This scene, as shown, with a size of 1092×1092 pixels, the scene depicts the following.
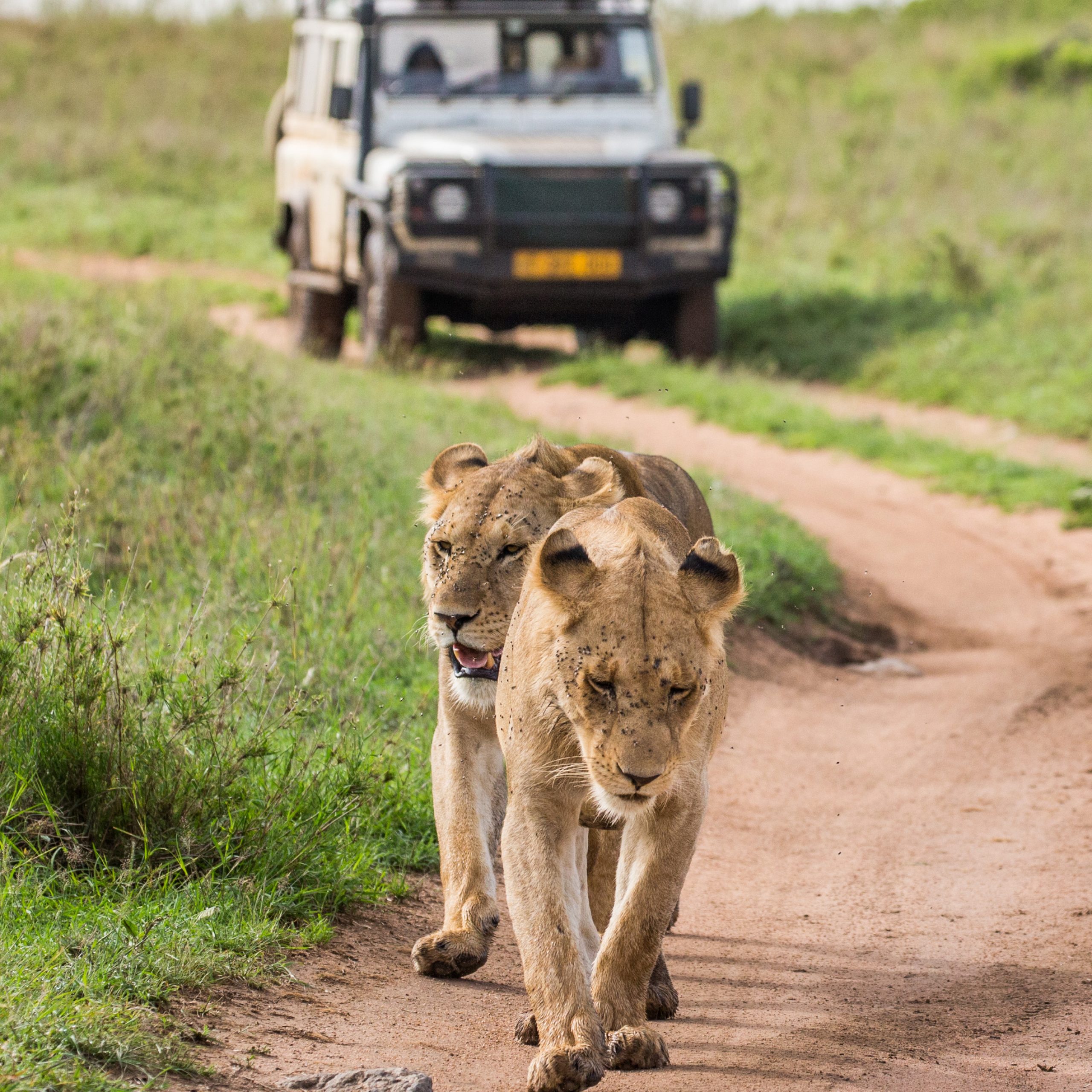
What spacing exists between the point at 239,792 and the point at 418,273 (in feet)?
28.2

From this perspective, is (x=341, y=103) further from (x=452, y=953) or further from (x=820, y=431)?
(x=452, y=953)

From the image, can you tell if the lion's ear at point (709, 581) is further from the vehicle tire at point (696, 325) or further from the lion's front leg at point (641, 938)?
the vehicle tire at point (696, 325)

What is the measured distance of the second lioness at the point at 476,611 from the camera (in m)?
3.58

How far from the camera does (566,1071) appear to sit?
9.68 ft

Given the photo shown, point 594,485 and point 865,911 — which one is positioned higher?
point 594,485

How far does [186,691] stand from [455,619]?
127cm

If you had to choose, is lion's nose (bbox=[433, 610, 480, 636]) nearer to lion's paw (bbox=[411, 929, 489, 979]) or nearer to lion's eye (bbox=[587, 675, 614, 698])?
lion's eye (bbox=[587, 675, 614, 698])

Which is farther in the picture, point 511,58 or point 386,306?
point 511,58

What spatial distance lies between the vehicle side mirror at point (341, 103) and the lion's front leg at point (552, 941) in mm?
10325

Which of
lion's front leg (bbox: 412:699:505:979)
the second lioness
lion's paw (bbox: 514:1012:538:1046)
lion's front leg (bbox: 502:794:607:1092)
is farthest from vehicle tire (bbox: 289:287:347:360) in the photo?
lion's front leg (bbox: 502:794:607:1092)

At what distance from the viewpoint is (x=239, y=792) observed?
4.38 meters

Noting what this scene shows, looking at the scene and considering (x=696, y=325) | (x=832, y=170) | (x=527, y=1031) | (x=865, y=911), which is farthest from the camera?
(x=832, y=170)

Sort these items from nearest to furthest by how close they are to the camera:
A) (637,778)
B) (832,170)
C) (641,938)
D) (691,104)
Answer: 1. (637,778)
2. (641,938)
3. (691,104)
4. (832,170)

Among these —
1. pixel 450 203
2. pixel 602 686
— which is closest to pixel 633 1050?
pixel 602 686
